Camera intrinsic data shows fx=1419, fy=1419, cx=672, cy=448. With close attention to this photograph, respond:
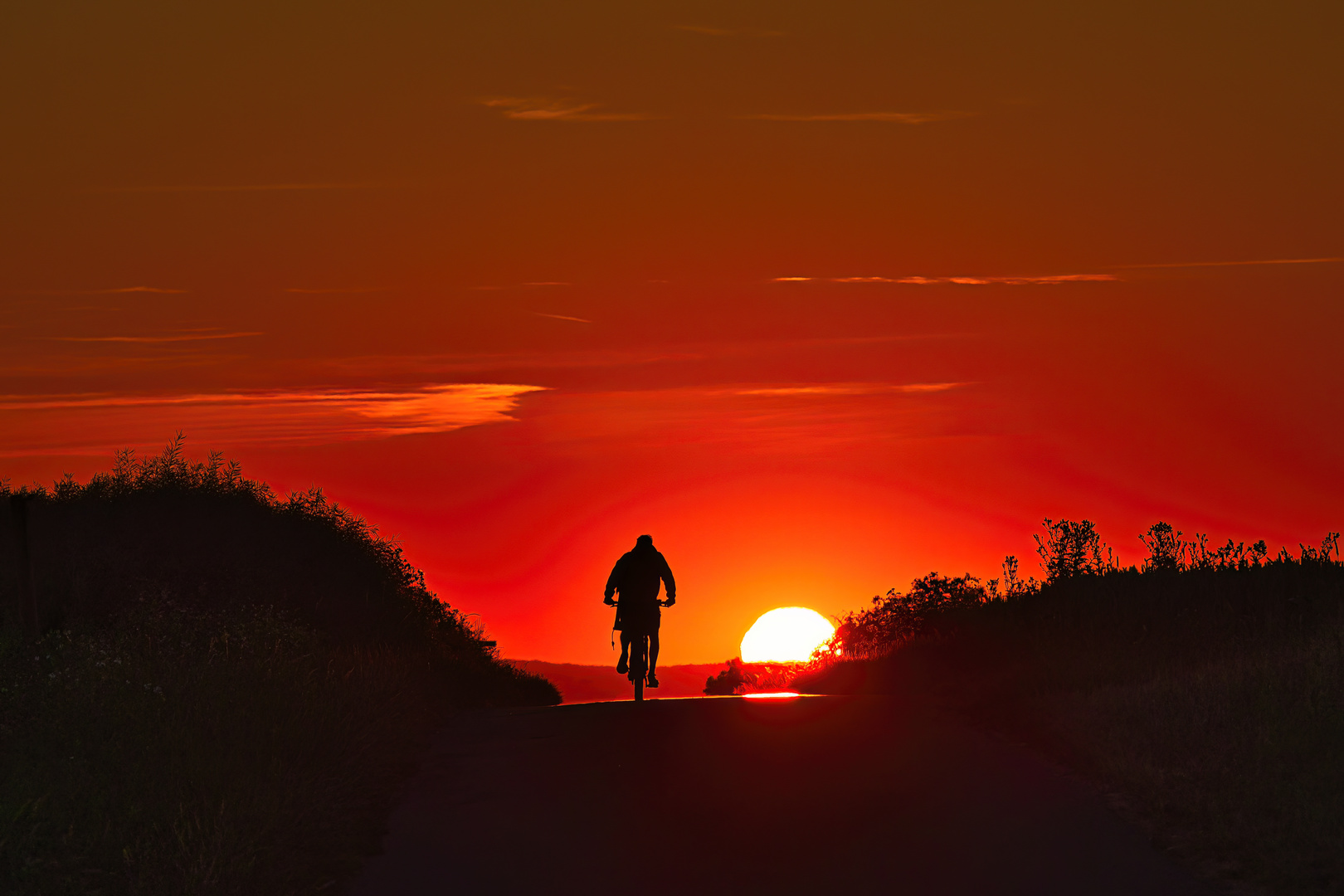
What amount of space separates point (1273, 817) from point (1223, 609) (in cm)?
1010

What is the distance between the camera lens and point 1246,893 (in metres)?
9.27

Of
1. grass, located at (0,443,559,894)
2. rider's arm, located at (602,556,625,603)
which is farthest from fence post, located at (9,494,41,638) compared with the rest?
rider's arm, located at (602,556,625,603)

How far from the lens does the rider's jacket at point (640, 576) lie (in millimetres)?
22000

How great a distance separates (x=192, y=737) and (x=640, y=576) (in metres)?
10.5

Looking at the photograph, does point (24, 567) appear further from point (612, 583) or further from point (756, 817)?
point (756, 817)

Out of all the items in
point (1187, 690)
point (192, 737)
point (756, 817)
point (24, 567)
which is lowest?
point (756, 817)

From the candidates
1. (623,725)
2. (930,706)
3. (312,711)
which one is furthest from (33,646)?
(930,706)

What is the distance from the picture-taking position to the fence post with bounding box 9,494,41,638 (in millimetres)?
21000

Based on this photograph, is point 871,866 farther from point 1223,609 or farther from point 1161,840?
point 1223,609

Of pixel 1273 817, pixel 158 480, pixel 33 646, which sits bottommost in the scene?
pixel 1273 817

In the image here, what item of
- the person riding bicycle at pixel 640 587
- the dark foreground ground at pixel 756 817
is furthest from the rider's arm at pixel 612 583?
the dark foreground ground at pixel 756 817

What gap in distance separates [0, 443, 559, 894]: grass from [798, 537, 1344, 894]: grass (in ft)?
20.8

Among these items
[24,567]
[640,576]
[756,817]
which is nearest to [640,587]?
[640,576]

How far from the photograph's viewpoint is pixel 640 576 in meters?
22.0
